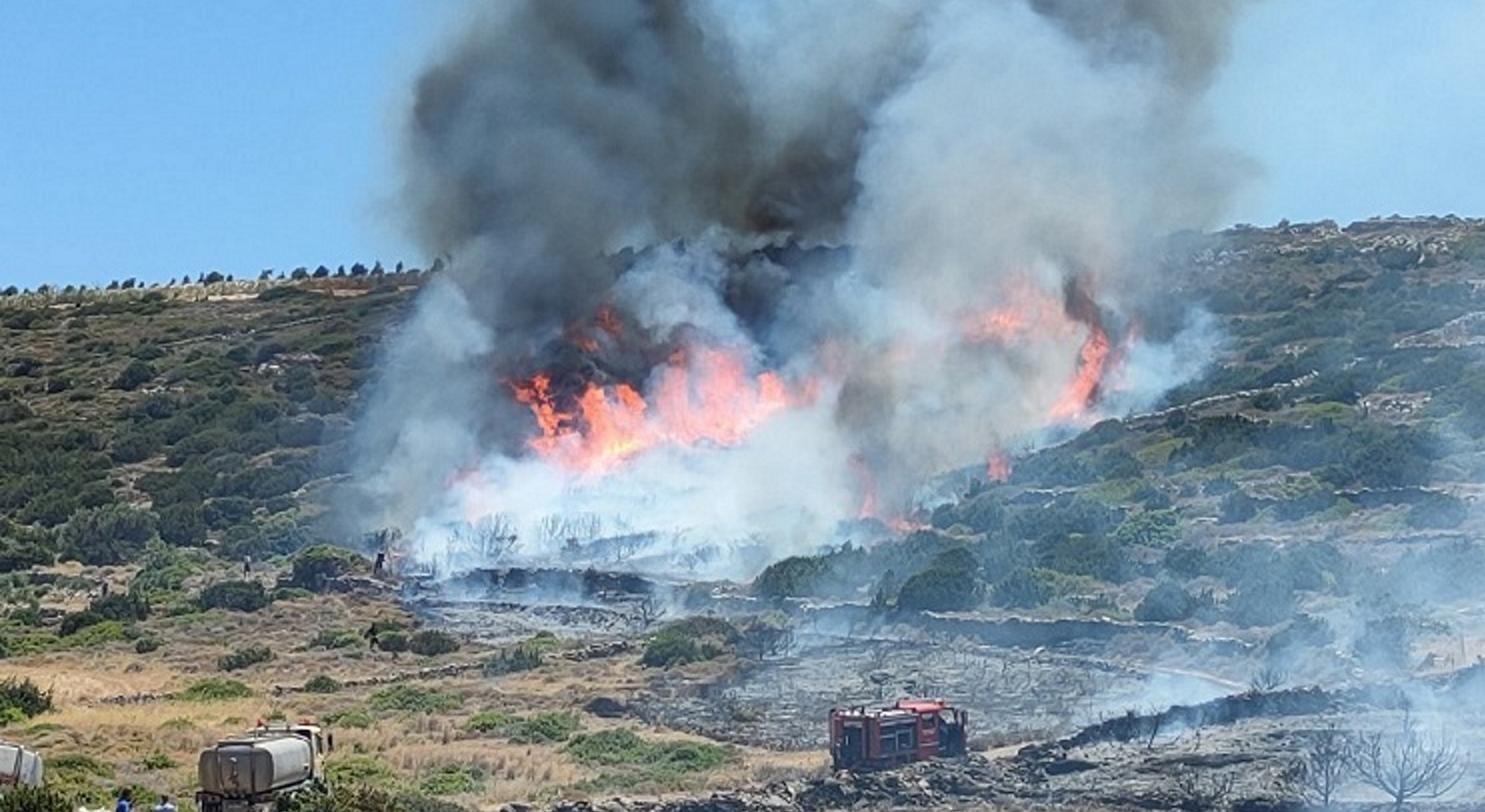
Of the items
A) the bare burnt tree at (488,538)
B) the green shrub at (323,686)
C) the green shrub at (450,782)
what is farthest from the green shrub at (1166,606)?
the bare burnt tree at (488,538)

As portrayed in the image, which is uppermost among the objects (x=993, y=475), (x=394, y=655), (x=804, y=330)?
(x=804, y=330)

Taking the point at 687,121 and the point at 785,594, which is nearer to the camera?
the point at 785,594

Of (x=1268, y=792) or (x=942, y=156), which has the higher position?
(x=942, y=156)

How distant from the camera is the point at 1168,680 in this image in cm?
4559

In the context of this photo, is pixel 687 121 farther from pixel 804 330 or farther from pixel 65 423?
pixel 65 423

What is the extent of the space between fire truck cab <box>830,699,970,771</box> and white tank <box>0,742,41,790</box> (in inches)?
526

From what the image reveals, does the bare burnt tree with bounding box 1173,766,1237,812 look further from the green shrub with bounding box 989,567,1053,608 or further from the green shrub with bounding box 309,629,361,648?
the green shrub with bounding box 309,629,361,648

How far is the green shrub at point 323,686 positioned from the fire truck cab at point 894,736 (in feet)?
50.4

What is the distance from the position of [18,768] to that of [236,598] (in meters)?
33.8

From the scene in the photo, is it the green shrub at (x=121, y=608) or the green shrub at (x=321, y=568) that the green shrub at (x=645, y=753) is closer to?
the green shrub at (x=121, y=608)

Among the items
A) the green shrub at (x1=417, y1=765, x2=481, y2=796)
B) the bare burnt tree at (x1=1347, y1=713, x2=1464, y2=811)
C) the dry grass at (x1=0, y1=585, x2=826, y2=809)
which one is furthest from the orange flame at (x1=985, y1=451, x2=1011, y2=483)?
the bare burnt tree at (x1=1347, y1=713, x2=1464, y2=811)

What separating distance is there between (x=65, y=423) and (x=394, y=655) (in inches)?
1967

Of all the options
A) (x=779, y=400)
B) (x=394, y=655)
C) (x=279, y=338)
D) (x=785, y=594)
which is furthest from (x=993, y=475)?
(x=279, y=338)

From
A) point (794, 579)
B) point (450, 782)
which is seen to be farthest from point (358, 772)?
point (794, 579)
